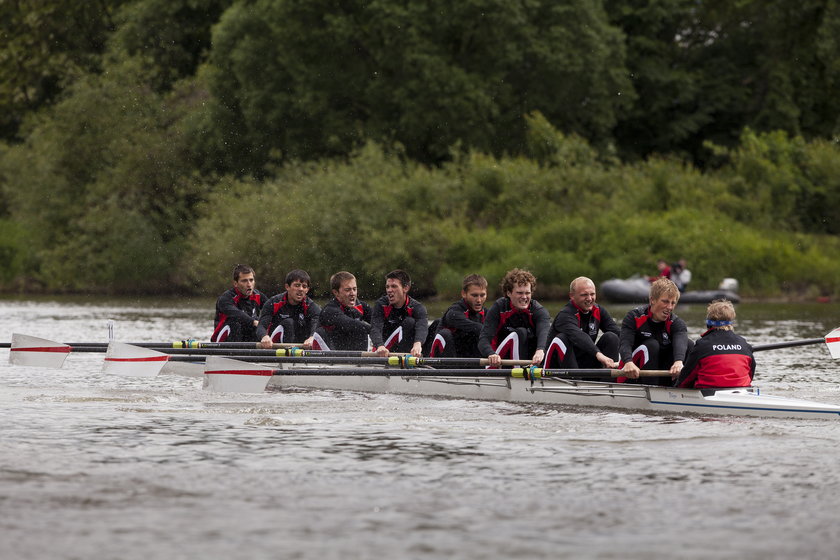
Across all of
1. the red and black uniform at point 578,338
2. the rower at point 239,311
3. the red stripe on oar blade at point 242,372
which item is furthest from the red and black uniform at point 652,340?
the rower at point 239,311

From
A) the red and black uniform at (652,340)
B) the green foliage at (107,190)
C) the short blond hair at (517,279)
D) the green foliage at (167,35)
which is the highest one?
the green foliage at (167,35)

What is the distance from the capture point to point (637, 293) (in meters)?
37.2

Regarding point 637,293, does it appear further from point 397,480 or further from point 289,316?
point 397,480

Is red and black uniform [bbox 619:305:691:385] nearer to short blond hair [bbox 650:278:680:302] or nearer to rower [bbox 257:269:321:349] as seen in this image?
short blond hair [bbox 650:278:680:302]

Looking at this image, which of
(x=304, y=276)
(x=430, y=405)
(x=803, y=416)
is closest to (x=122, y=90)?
(x=304, y=276)

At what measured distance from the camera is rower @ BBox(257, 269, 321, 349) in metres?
16.2

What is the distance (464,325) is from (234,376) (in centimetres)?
268

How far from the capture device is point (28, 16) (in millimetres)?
55094

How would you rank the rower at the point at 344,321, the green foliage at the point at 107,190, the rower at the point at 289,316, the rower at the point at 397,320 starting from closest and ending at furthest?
the rower at the point at 397,320, the rower at the point at 344,321, the rower at the point at 289,316, the green foliage at the point at 107,190

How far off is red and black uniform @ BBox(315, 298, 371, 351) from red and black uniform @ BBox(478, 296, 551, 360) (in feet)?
7.23

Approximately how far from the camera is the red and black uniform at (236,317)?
16.7 metres

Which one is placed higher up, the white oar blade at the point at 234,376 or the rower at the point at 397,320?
the rower at the point at 397,320

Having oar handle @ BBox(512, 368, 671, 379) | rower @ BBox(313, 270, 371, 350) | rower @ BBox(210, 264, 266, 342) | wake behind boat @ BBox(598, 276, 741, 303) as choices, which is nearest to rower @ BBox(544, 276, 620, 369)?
oar handle @ BBox(512, 368, 671, 379)

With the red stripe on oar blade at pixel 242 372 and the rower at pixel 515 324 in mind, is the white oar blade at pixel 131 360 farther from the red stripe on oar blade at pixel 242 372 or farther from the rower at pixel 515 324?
the rower at pixel 515 324
